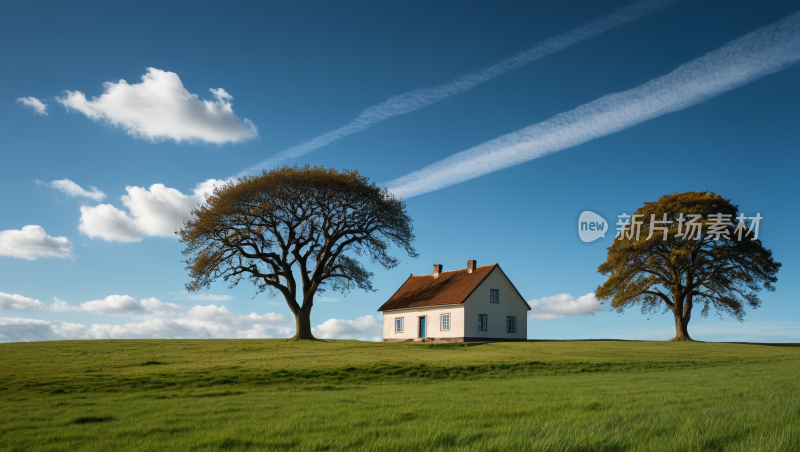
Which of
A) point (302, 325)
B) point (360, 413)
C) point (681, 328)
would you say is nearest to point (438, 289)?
point (302, 325)

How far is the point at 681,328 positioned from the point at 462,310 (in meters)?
18.2

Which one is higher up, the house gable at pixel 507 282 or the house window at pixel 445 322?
the house gable at pixel 507 282

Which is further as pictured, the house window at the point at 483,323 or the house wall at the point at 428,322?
the house window at the point at 483,323

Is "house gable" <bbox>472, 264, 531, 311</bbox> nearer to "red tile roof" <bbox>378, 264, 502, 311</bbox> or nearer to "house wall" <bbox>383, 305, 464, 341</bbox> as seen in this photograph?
"red tile roof" <bbox>378, 264, 502, 311</bbox>

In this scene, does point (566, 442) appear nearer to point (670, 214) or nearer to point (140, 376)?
point (140, 376)

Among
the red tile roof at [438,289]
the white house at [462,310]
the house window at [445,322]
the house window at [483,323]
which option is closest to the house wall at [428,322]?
the white house at [462,310]

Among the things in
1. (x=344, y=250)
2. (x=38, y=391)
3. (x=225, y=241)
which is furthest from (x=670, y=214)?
(x=38, y=391)

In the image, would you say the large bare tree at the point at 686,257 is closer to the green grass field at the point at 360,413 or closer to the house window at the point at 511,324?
the house window at the point at 511,324

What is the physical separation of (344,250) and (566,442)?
3679 cm

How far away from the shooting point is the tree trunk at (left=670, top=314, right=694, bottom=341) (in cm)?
4210

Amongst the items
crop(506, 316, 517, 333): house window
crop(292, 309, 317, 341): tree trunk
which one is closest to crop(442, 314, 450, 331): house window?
crop(506, 316, 517, 333): house window

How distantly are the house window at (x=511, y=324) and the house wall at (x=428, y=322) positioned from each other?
17.1ft

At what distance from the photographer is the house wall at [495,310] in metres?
40.3

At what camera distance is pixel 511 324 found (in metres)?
43.3
